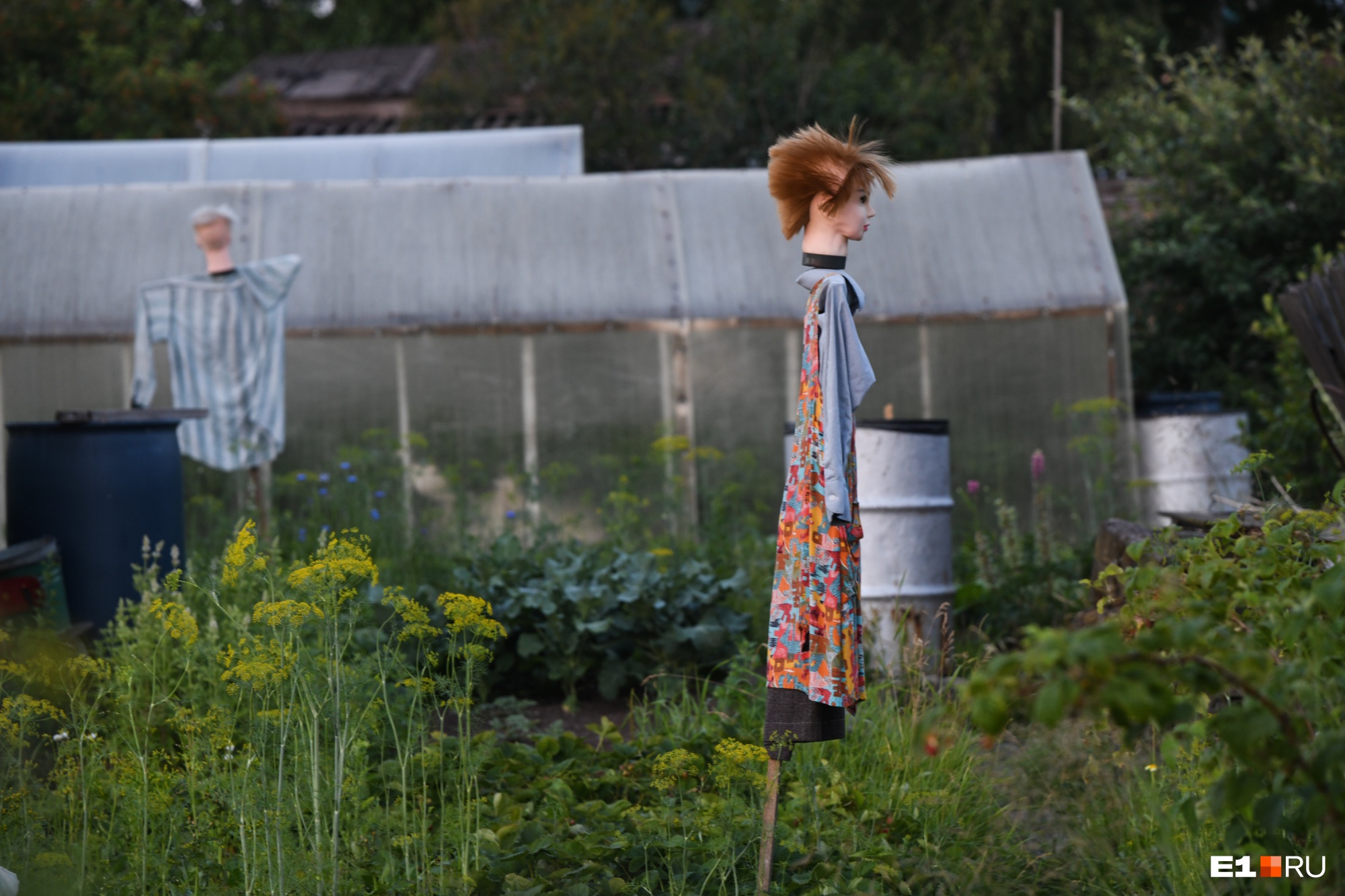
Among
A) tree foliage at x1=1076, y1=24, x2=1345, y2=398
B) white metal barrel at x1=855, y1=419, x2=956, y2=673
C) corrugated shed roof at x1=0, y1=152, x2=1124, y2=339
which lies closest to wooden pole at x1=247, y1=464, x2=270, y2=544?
corrugated shed roof at x1=0, y1=152, x2=1124, y2=339

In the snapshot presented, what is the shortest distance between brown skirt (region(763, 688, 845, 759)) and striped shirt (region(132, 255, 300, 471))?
4336mm

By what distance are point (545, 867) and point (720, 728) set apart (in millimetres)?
1033

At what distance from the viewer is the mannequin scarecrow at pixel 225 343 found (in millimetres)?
6258

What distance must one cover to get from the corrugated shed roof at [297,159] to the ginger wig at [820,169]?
6.28m

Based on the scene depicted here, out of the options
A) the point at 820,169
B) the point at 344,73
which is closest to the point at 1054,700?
the point at 820,169

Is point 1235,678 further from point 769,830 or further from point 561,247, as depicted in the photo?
point 561,247

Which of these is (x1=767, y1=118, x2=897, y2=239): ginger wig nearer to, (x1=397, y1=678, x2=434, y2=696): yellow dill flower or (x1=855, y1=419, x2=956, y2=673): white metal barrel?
(x1=397, y1=678, x2=434, y2=696): yellow dill flower

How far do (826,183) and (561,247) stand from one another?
532 centimetres

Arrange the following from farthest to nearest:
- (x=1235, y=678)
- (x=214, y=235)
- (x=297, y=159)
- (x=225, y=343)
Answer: (x=297, y=159), (x=225, y=343), (x=214, y=235), (x=1235, y=678)

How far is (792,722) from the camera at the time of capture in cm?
262

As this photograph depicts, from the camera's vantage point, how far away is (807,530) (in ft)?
8.64

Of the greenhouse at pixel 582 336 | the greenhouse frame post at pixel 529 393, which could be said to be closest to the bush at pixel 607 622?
the greenhouse at pixel 582 336

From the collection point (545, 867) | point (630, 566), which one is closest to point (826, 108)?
point (630, 566)

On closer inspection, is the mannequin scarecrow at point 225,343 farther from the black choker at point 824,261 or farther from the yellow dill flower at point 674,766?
the yellow dill flower at point 674,766
